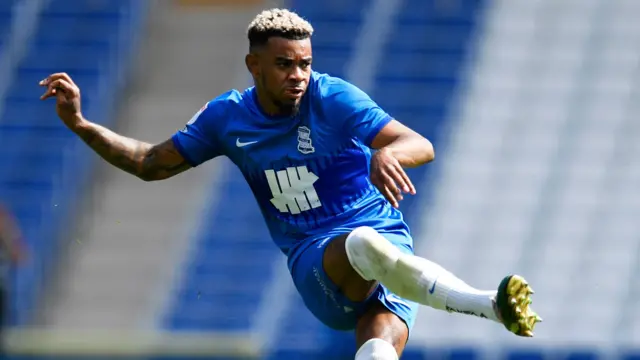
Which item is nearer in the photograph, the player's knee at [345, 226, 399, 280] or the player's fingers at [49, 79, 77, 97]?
the player's knee at [345, 226, 399, 280]

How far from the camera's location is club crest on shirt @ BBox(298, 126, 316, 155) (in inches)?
226

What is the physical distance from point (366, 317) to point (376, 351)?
37 cm

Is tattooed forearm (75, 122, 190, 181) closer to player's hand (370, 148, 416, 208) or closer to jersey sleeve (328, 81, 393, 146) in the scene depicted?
jersey sleeve (328, 81, 393, 146)

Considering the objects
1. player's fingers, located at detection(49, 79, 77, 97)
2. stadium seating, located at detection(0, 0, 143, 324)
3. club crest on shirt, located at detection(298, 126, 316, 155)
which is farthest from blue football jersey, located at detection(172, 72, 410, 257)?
stadium seating, located at detection(0, 0, 143, 324)

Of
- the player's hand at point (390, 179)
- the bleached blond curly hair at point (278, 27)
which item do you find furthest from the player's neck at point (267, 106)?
the player's hand at point (390, 179)

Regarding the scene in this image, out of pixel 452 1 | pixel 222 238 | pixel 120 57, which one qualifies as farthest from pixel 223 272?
pixel 452 1

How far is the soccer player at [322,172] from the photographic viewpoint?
17.8 feet

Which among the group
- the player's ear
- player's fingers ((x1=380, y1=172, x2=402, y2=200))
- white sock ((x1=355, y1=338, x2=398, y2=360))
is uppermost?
the player's ear

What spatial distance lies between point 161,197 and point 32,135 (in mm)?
1617

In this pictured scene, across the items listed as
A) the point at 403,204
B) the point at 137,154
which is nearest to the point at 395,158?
the point at 137,154

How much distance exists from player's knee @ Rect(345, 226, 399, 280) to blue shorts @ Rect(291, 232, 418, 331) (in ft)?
0.99

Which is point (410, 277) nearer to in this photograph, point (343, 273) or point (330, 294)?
point (343, 273)

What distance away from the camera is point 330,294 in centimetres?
572

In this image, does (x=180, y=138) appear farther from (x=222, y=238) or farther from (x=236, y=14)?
(x=236, y=14)
